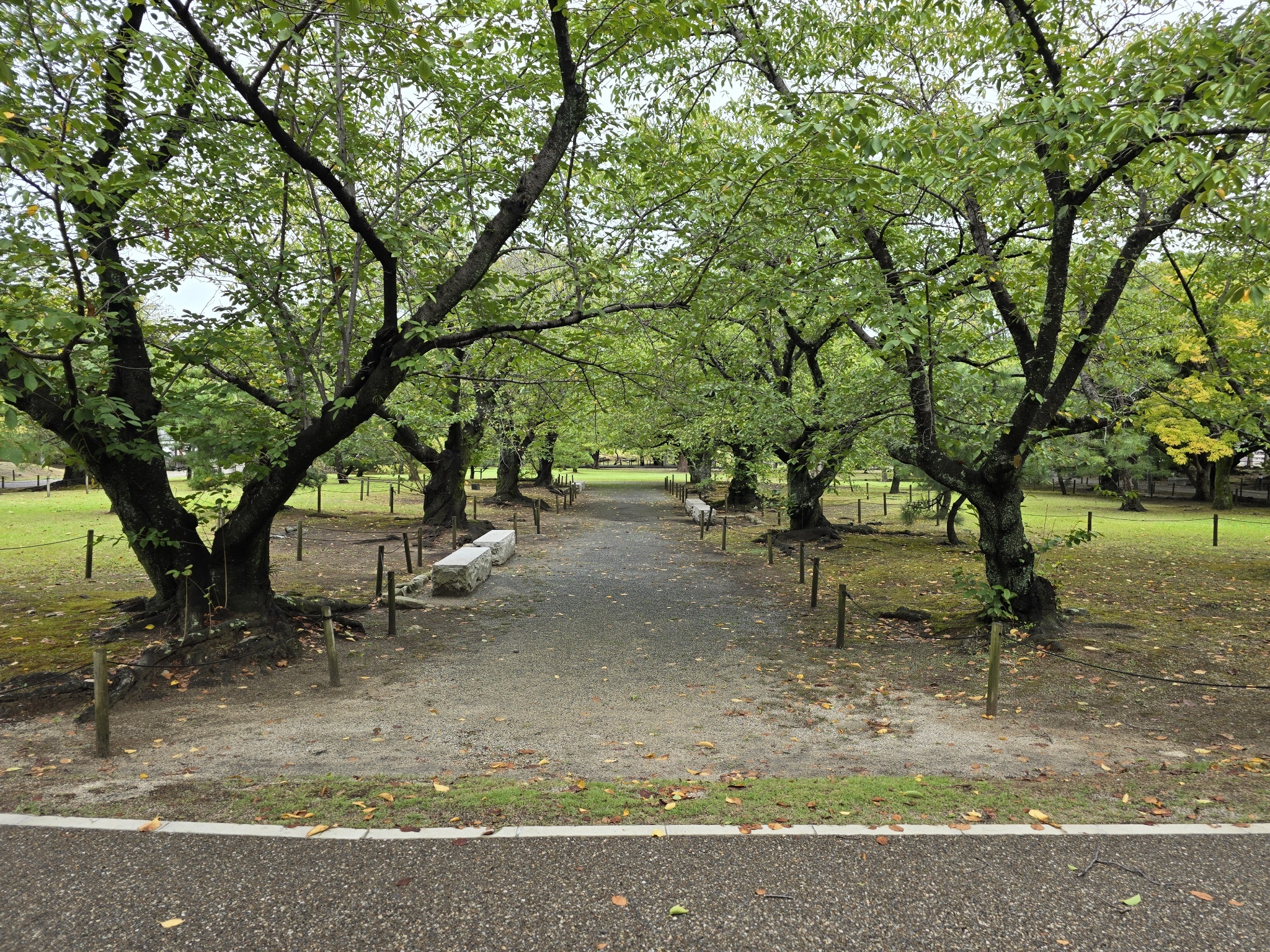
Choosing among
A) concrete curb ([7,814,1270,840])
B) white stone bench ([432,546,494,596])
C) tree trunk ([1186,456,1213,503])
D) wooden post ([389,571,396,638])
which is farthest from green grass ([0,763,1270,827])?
tree trunk ([1186,456,1213,503])

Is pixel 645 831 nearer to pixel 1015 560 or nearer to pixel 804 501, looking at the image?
pixel 1015 560

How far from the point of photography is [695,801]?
15.6ft

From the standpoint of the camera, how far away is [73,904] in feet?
11.7

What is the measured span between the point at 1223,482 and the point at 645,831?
32.9 metres

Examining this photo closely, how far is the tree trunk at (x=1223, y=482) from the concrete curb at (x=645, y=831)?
96.8 feet

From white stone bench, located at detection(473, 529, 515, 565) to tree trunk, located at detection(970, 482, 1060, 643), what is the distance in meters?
9.82

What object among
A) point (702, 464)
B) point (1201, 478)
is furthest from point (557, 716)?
point (1201, 478)

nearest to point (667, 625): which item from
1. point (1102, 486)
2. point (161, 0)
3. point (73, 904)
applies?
point (73, 904)

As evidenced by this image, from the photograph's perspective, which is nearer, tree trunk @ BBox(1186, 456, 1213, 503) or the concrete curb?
the concrete curb

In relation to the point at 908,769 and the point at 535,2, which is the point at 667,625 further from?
the point at 535,2

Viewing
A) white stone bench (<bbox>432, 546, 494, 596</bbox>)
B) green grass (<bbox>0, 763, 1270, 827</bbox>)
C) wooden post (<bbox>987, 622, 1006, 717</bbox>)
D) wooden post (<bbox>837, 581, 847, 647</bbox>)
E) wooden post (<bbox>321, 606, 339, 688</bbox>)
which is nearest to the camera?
green grass (<bbox>0, 763, 1270, 827</bbox>)

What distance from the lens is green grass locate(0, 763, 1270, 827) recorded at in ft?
14.6

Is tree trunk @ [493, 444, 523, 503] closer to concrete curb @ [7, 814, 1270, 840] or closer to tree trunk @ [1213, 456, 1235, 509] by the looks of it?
concrete curb @ [7, 814, 1270, 840]

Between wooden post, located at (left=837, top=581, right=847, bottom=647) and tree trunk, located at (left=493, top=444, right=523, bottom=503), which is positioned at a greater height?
tree trunk, located at (left=493, top=444, right=523, bottom=503)
